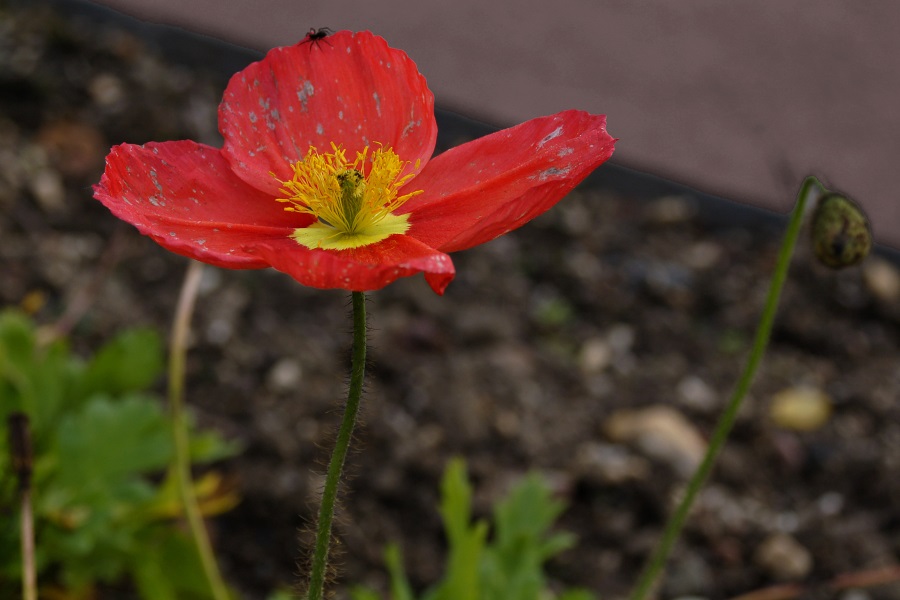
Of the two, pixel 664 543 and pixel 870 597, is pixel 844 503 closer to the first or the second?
pixel 870 597

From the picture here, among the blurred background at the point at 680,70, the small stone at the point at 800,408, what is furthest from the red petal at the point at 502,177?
the blurred background at the point at 680,70

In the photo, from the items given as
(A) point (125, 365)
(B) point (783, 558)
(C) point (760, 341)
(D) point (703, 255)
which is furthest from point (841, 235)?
(D) point (703, 255)

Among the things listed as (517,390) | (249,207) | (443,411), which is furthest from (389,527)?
(249,207)

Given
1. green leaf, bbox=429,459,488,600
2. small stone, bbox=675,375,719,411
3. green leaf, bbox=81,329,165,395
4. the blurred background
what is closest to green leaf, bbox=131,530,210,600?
green leaf, bbox=81,329,165,395

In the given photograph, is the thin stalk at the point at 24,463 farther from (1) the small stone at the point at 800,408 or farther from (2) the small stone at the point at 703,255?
(2) the small stone at the point at 703,255

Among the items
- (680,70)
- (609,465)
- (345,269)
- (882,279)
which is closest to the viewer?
(345,269)

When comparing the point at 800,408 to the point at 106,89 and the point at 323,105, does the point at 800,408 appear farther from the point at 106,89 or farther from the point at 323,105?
the point at 106,89

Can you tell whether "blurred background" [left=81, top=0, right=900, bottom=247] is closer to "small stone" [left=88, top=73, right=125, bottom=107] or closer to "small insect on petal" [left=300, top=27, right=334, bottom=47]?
"small stone" [left=88, top=73, right=125, bottom=107]
